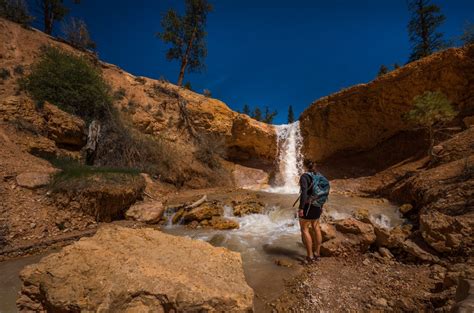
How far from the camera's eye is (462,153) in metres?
8.81

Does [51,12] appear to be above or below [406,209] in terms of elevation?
above

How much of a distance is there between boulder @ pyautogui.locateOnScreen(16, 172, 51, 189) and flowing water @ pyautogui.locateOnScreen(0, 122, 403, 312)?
2.28 metres

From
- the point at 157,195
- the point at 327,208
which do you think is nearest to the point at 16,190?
the point at 157,195

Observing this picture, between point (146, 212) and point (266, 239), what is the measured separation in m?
4.11

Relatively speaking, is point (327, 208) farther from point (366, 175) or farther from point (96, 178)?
point (366, 175)

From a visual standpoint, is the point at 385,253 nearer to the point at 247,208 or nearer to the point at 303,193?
the point at 303,193

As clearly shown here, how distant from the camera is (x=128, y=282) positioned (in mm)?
2025

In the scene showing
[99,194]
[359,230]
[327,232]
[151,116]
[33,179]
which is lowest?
[327,232]

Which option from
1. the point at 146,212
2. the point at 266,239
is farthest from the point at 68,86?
the point at 266,239


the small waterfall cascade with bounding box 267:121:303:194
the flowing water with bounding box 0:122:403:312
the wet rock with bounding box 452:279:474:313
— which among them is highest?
the small waterfall cascade with bounding box 267:121:303:194

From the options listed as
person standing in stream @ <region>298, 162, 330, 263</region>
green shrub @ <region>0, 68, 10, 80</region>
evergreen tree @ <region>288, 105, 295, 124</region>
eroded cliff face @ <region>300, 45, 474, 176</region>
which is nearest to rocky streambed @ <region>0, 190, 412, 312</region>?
person standing in stream @ <region>298, 162, 330, 263</region>

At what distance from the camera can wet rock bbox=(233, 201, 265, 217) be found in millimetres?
8430

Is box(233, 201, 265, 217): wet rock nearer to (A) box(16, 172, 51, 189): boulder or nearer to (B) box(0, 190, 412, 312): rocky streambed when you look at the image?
(B) box(0, 190, 412, 312): rocky streambed

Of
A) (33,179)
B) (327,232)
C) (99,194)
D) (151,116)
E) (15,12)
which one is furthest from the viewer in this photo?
(15,12)
